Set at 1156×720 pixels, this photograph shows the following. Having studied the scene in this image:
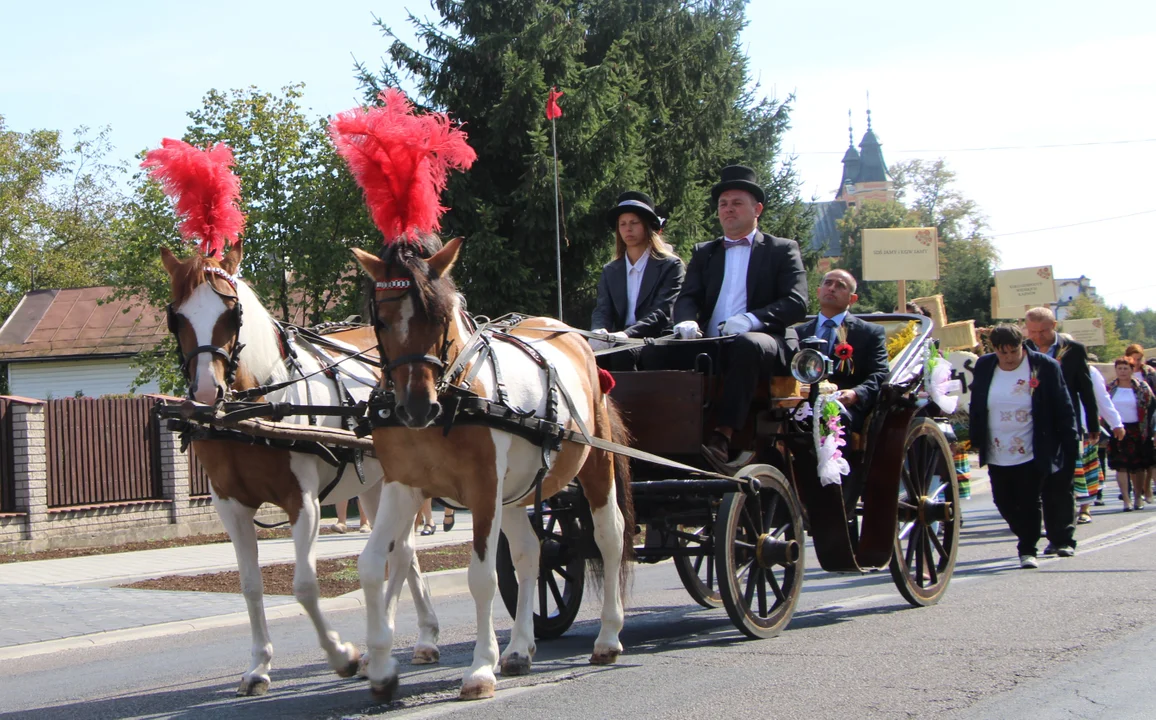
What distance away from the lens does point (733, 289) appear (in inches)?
313

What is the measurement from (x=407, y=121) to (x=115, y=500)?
11.9 metres

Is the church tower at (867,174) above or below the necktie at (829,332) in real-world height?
above

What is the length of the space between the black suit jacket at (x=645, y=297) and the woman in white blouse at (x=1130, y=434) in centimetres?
1032

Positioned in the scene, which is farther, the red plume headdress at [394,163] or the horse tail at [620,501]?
the horse tail at [620,501]

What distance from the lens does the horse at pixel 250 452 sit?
598 cm

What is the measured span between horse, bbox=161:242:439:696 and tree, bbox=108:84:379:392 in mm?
13902

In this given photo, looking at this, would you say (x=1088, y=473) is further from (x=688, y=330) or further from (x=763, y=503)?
(x=688, y=330)

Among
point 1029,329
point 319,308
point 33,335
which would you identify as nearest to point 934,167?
point 33,335

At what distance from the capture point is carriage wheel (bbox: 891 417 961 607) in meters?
8.12

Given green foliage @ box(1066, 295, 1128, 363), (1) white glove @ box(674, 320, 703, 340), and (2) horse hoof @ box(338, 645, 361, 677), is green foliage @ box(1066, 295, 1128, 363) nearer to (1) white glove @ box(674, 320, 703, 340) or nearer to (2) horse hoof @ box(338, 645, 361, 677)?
(1) white glove @ box(674, 320, 703, 340)

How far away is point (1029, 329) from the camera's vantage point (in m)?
12.5

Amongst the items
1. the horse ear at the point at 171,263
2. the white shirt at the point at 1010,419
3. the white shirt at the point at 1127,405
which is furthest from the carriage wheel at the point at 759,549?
the white shirt at the point at 1127,405

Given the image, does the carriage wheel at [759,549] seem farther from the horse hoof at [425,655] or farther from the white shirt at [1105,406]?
the white shirt at [1105,406]

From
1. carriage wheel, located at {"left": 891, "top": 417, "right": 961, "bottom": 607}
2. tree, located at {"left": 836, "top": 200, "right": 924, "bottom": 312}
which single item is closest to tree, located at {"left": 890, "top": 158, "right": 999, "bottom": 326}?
tree, located at {"left": 836, "top": 200, "right": 924, "bottom": 312}
